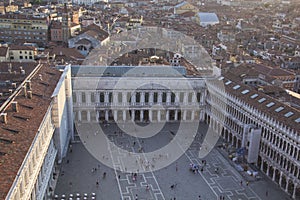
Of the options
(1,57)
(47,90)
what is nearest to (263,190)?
(47,90)

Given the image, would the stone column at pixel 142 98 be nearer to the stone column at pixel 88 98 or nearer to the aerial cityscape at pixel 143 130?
the aerial cityscape at pixel 143 130

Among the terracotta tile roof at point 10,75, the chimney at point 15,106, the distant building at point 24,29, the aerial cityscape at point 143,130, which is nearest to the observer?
the chimney at point 15,106

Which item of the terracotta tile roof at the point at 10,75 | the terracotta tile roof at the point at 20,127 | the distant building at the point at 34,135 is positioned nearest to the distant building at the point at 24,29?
the terracotta tile roof at the point at 10,75

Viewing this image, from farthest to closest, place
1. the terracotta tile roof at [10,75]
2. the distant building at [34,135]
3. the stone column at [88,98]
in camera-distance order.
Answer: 1. the stone column at [88,98]
2. the terracotta tile roof at [10,75]
3. the distant building at [34,135]

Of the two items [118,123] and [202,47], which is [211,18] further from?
[118,123]

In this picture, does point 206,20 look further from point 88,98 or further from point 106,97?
point 88,98

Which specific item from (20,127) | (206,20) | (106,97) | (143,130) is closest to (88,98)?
(106,97)

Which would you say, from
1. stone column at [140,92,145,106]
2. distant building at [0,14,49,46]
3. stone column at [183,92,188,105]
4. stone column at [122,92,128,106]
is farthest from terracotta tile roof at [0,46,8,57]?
stone column at [183,92,188,105]
